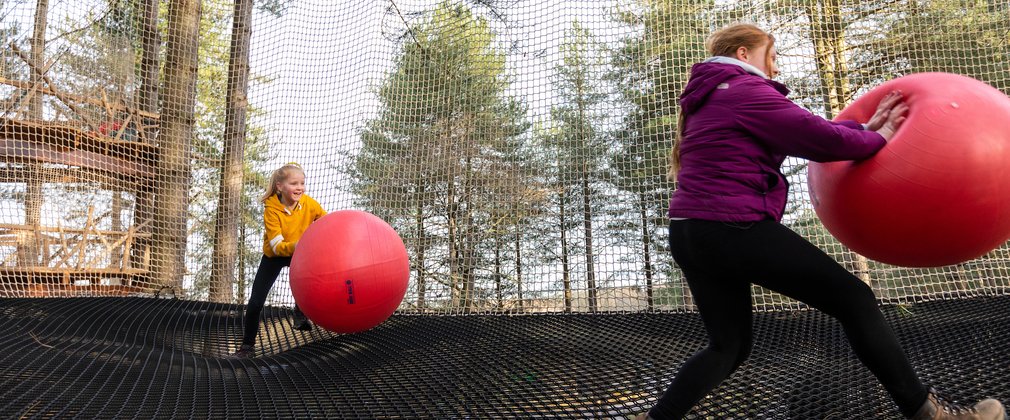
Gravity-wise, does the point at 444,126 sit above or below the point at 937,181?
above

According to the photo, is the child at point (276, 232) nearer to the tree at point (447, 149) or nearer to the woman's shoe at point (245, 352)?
the woman's shoe at point (245, 352)

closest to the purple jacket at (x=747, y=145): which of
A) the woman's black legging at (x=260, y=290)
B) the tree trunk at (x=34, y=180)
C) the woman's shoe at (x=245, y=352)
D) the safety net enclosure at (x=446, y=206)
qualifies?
the safety net enclosure at (x=446, y=206)

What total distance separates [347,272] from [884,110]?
2.41 meters

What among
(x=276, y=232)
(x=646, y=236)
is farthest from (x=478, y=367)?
(x=646, y=236)

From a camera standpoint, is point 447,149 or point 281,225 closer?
point 281,225

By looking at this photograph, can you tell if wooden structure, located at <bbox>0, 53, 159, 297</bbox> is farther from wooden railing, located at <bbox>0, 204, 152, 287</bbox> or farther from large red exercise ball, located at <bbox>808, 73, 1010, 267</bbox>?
large red exercise ball, located at <bbox>808, 73, 1010, 267</bbox>

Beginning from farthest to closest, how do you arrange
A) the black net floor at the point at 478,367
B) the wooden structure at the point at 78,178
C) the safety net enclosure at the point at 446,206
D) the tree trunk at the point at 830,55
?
the wooden structure at the point at 78,178 → the tree trunk at the point at 830,55 → the safety net enclosure at the point at 446,206 → the black net floor at the point at 478,367

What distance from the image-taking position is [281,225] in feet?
12.4

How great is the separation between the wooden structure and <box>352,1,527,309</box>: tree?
2970 mm

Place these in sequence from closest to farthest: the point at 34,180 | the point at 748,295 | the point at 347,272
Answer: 1. the point at 748,295
2. the point at 347,272
3. the point at 34,180

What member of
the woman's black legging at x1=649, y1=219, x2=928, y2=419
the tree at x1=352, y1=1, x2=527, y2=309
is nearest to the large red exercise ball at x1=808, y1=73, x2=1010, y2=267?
the woman's black legging at x1=649, y1=219, x2=928, y2=419

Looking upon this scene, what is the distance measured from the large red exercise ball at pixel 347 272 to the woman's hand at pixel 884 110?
231 centimetres

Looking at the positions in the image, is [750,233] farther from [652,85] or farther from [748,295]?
[652,85]

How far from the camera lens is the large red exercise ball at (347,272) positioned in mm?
3229
